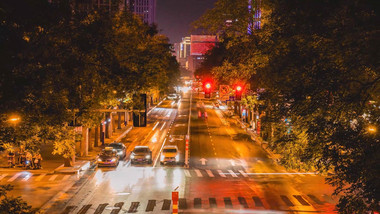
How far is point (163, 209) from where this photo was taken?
20.6m

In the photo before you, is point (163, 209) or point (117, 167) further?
point (117, 167)

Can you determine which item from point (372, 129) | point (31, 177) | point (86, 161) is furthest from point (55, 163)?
point (372, 129)

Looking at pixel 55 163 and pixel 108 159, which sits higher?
pixel 108 159

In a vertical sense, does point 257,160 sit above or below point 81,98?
below

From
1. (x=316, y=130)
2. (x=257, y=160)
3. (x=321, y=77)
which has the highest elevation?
(x=321, y=77)

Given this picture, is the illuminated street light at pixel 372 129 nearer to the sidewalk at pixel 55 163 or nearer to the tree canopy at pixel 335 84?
the tree canopy at pixel 335 84

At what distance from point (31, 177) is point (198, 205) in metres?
13.7

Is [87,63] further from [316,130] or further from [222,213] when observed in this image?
[316,130]

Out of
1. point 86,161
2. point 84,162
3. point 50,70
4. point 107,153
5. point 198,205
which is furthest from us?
point 86,161

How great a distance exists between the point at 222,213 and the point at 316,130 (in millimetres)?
9353

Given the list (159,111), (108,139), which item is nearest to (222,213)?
(108,139)

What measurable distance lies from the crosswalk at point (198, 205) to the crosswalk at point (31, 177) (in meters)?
7.51

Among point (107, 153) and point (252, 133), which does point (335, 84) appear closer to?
point (107, 153)

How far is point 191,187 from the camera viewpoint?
85.9 feet
